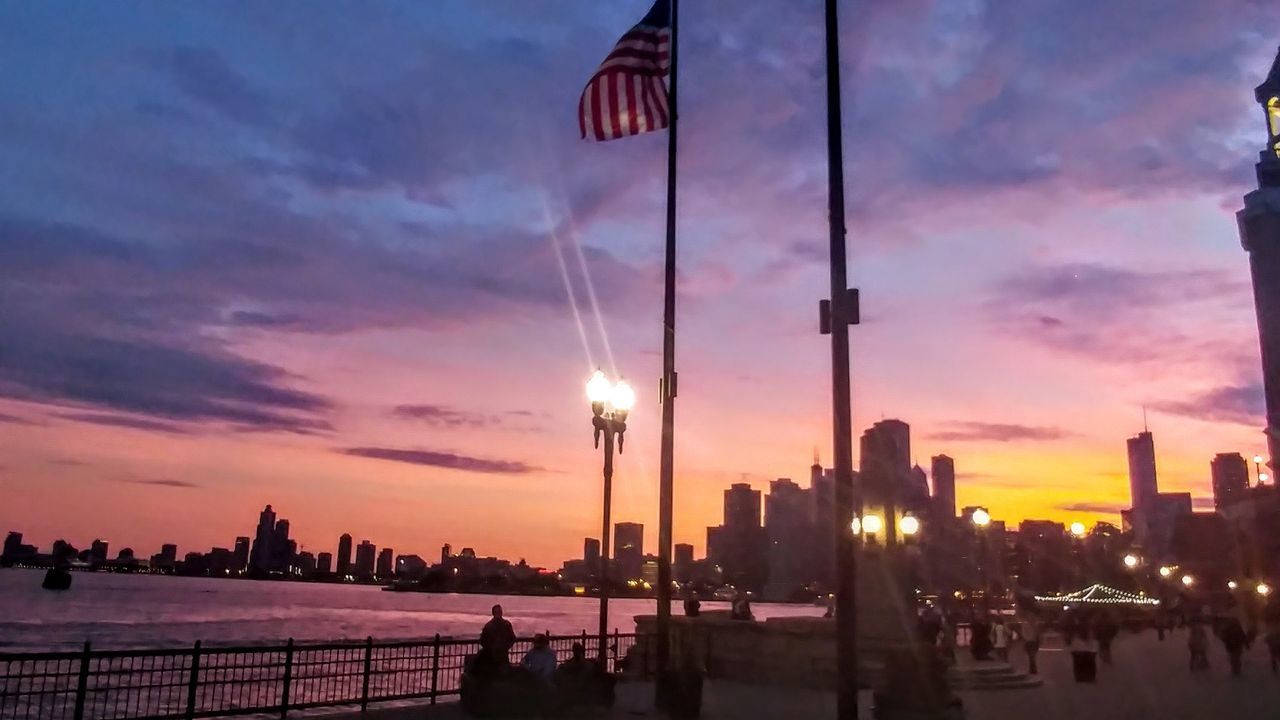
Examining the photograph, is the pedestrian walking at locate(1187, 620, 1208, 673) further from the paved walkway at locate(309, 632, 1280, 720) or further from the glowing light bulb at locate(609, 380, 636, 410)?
the glowing light bulb at locate(609, 380, 636, 410)

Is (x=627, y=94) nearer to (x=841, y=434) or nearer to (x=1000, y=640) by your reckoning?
(x=841, y=434)

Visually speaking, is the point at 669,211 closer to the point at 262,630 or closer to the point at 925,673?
the point at 925,673

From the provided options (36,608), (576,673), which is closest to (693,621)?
(576,673)

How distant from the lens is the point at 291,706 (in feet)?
56.8

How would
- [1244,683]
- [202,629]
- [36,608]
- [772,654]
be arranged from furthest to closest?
[36,608] < [202,629] < [1244,683] < [772,654]

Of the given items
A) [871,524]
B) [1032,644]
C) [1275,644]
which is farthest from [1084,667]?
[1275,644]

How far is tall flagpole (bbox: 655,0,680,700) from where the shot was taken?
16.9m

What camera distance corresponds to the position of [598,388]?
19109mm

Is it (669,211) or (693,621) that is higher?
(669,211)

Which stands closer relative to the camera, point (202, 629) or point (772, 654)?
point (772, 654)

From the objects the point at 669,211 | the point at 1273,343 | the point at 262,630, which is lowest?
the point at 262,630

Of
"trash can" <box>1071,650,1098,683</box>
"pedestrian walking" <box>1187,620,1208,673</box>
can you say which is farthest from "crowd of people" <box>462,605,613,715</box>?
"pedestrian walking" <box>1187,620,1208,673</box>

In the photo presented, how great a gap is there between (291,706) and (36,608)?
438 ft

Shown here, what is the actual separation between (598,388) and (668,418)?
2295 millimetres
